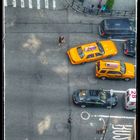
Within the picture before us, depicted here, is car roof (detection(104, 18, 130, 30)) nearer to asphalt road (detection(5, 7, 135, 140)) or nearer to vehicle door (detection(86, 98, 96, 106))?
asphalt road (detection(5, 7, 135, 140))

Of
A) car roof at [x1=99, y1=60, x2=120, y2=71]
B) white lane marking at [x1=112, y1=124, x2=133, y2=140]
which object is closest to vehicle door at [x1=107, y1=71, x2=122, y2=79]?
car roof at [x1=99, y1=60, x2=120, y2=71]

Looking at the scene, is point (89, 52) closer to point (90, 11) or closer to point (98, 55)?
point (98, 55)

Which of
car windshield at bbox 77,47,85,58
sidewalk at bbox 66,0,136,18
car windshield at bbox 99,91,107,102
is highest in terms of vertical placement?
sidewalk at bbox 66,0,136,18

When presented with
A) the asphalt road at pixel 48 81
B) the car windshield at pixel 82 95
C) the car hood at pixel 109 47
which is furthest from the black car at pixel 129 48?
the car windshield at pixel 82 95

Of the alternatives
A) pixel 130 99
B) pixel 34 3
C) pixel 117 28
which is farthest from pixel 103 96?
pixel 34 3

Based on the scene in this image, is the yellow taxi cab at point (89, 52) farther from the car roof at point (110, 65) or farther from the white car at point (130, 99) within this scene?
the white car at point (130, 99)

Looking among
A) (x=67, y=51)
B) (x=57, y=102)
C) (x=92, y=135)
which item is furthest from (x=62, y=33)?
(x=92, y=135)
